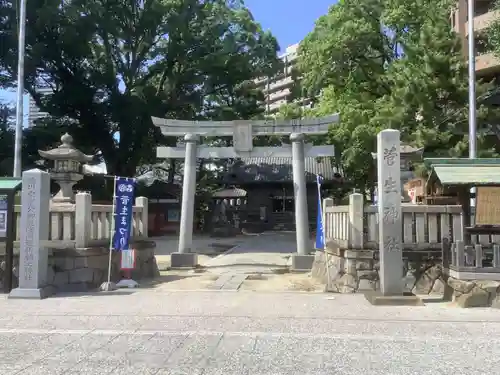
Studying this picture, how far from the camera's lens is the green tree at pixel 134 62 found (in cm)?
2827

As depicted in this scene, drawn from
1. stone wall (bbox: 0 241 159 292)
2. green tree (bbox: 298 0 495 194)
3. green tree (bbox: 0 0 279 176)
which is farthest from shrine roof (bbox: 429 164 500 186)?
green tree (bbox: 0 0 279 176)

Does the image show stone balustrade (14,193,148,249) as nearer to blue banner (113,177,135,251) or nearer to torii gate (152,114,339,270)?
blue banner (113,177,135,251)

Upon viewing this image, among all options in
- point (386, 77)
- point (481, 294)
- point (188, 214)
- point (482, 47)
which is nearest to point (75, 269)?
point (188, 214)

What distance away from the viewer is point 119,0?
2998cm

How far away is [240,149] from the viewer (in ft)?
55.6

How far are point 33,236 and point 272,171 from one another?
94.9ft

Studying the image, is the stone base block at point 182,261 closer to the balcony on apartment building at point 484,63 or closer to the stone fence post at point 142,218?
the stone fence post at point 142,218

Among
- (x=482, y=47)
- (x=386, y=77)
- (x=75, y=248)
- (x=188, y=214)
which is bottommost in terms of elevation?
(x=75, y=248)

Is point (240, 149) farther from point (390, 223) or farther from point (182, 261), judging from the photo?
point (390, 223)

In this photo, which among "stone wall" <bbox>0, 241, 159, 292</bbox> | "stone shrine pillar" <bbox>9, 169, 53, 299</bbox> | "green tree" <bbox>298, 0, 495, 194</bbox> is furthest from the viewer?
"green tree" <bbox>298, 0, 495, 194</bbox>

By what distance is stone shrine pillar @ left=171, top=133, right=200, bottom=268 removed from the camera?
52.3ft

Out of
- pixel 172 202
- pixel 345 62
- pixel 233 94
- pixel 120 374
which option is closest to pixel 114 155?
pixel 172 202

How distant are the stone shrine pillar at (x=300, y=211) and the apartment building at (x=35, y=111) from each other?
19272mm

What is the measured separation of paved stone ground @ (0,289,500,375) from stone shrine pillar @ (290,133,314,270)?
5.51 metres
